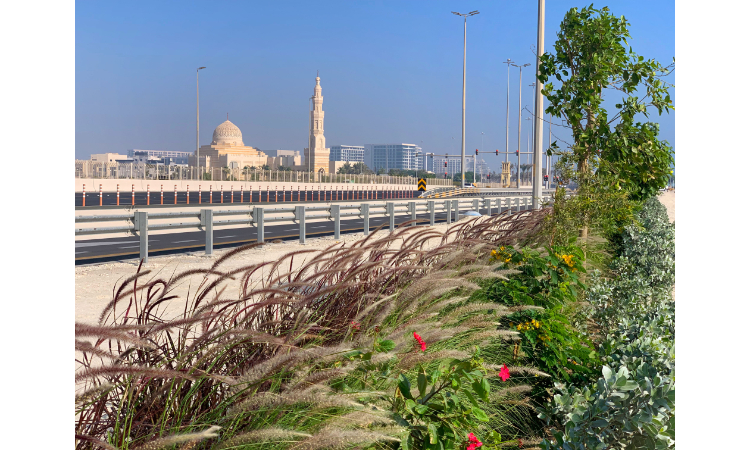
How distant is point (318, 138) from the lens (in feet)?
479

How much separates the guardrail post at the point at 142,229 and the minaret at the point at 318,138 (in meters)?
124

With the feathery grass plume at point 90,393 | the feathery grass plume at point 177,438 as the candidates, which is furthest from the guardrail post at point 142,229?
the feathery grass plume at point 177,438

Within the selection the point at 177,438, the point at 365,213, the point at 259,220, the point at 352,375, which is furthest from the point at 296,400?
the point at 365,213

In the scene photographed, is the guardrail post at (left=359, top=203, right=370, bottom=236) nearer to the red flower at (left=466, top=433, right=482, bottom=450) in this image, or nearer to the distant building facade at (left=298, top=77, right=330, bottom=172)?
the red flower at (left=466, top=433, right=482, bottom=450)

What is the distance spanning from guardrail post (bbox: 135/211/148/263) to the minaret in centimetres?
12449

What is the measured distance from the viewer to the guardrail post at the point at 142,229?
10375 mm

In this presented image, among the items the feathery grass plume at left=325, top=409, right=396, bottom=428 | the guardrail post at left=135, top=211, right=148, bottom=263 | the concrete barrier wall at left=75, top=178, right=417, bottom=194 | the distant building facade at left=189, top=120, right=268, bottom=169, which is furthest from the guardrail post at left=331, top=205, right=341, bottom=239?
the distant building facade at left=189, top=120, right=268, bottom=169

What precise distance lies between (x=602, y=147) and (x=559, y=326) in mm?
7014

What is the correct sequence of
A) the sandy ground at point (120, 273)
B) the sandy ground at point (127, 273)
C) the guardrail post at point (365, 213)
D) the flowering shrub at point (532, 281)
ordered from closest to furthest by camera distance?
the flowering shrub at point (532, 281) < the sandy ground at point (127, 273) < the sandy ground at point (120, 273) < the guardrail post at point (365, 213)

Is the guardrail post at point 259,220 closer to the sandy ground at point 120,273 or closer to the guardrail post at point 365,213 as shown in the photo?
the sandy ground at point 120,273

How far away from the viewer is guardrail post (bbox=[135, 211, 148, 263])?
1038 cm
